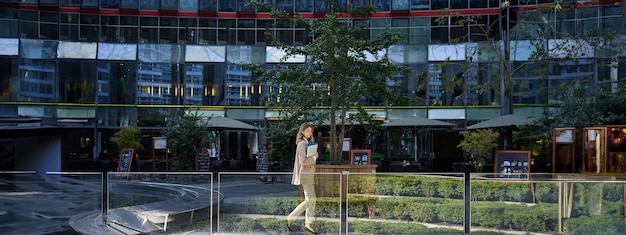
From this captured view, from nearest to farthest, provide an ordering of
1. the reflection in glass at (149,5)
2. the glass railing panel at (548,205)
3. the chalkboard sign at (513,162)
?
the glass railing panel at (548,205)
the chalkboard sign at (513,162)
the reflection in glass at (149,5)

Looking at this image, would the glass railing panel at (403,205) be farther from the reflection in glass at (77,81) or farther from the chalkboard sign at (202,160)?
the reflection in glass at (77,81)

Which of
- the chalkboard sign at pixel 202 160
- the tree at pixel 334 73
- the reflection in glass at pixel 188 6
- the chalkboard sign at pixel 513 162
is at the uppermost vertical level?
the reflection in glass at pixel 188 6

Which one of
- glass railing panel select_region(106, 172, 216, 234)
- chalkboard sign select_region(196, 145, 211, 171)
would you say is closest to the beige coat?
glass railing panel select_region(106, 172, 216, 234)

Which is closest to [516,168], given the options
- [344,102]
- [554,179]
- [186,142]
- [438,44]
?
[344,102]

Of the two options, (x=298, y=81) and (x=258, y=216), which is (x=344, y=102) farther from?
(x=258, y=216)

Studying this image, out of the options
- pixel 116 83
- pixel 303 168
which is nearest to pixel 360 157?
pixel 303 168

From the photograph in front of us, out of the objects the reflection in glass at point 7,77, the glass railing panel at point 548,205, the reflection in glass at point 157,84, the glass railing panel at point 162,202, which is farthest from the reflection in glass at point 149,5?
the glass railing panel at point 548,205

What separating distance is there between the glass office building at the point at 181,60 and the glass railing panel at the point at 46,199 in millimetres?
22355

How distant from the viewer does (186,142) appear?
28031 mm

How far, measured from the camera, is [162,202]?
40.7ft

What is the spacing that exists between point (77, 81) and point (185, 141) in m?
11.0

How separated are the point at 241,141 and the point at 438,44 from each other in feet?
36.0

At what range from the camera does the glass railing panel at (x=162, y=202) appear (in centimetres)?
1186

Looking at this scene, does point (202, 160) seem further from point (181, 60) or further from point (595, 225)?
point (595, 225)
